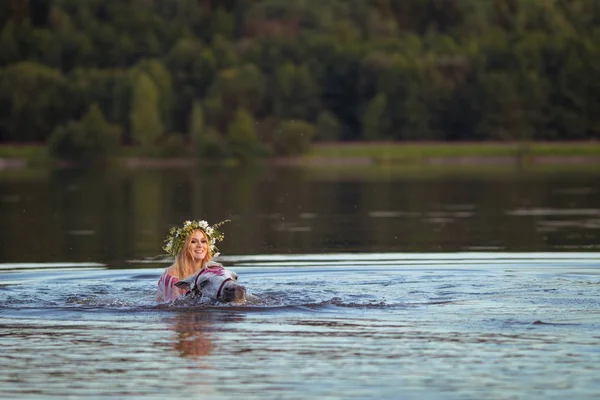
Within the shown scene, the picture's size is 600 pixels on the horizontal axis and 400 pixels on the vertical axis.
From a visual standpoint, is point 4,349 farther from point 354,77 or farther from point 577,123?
point 354,77

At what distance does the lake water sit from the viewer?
13.5 metres

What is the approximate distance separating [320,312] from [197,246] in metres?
1.69

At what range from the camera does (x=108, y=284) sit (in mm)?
21625

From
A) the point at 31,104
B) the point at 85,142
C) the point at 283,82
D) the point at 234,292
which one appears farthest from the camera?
the point at 283,82

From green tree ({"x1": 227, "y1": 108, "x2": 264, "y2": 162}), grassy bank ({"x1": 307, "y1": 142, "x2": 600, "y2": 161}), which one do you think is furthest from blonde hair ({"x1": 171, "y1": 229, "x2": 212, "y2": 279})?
grassy bank ({"x1": 307, "y1": 142, "x2": 600, "y2": 161})

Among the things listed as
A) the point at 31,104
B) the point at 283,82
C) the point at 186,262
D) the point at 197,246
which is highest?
the point at 283,82

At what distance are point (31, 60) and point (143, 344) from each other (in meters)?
149

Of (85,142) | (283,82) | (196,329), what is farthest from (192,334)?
(283,82)

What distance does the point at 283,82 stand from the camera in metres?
153

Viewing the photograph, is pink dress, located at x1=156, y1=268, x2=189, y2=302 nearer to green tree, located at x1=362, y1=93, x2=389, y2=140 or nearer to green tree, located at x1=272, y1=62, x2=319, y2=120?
green tree, located at x1=362, y1=93, x2=389, y2=140

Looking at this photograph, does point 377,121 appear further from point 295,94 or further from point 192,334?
point 192,334

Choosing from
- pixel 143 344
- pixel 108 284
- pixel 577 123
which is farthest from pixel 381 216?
pixel 577 123

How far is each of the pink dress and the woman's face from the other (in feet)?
1.26

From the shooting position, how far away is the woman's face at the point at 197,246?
1844 cm
